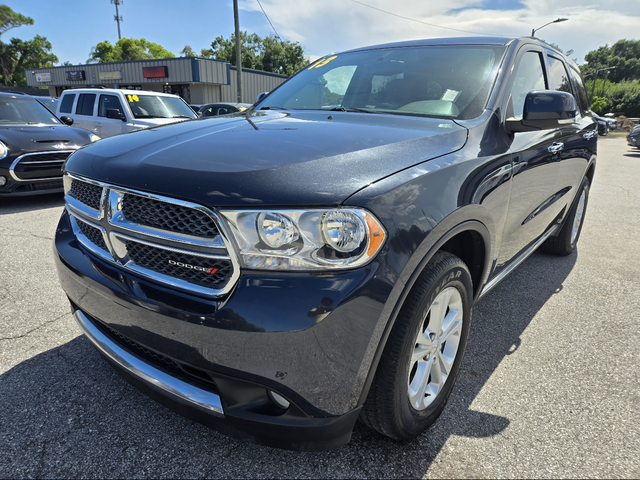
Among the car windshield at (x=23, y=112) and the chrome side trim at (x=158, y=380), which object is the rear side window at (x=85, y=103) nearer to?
the car windshield at (x=23, y=112)

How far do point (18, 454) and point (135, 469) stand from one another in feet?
1.59

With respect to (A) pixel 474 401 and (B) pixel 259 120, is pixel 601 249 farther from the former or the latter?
(B) pixel 259 120

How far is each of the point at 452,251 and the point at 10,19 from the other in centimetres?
6887

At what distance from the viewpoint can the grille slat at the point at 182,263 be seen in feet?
4.59

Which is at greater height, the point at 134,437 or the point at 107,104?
the point at 107,104

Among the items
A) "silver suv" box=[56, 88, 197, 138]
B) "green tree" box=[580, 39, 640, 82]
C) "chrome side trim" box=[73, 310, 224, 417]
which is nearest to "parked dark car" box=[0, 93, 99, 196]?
"silver suv" box=[56, 88, 197, 138]

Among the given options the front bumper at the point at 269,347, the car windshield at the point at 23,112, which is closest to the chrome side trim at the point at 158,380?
the front bumper at the point at 269,347

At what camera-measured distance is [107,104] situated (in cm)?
920

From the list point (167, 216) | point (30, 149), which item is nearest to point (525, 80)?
point (167, 216)

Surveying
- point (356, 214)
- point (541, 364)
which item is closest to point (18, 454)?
point (356, 214)

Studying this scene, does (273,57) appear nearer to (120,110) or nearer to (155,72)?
(155,72)

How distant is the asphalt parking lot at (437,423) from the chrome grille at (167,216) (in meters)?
0.94

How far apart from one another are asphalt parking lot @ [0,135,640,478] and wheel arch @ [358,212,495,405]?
19.9 inches

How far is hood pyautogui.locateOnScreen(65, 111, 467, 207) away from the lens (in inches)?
54.2
